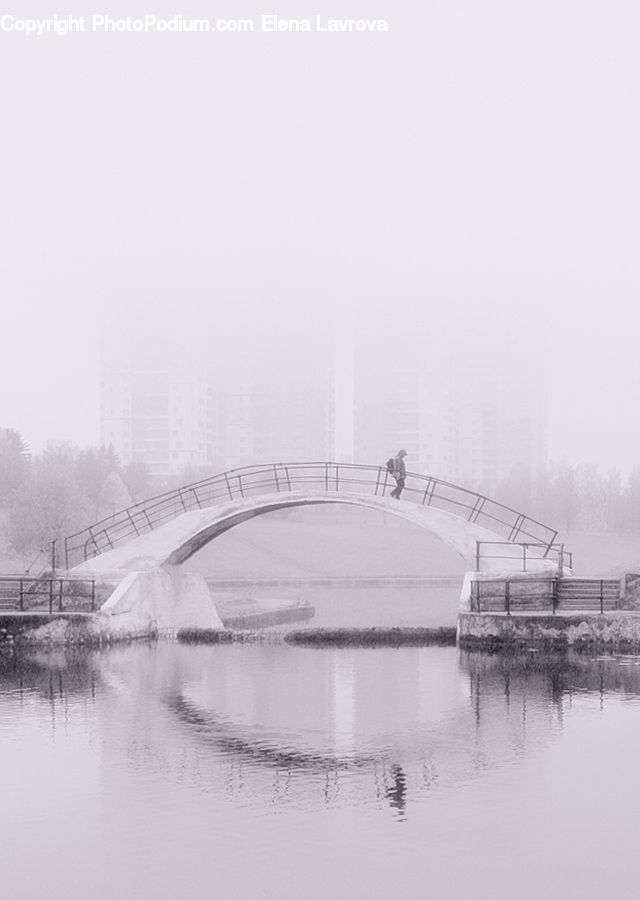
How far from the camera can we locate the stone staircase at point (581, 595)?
31516 millimetres

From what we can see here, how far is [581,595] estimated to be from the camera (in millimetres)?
31750

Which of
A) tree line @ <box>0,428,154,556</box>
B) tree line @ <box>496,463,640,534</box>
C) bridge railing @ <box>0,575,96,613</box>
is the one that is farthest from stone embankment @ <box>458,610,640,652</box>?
tree line @ <box>496,463,640,534</box>

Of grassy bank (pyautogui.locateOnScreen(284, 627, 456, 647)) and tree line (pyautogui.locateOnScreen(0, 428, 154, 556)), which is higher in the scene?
tree line (pyautogui.locateOnScreen(0, 428, 154, 556))

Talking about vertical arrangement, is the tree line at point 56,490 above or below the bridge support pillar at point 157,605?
above

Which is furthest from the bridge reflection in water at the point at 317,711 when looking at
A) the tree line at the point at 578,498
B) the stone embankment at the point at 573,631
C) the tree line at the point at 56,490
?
the tree line at the point at 578,498

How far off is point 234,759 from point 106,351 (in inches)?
7008

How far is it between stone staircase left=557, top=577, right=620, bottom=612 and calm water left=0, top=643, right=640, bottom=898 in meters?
6.15

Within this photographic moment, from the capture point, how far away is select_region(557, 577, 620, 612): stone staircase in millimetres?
31516

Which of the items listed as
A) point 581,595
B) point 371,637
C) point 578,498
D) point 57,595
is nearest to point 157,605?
point 57,595

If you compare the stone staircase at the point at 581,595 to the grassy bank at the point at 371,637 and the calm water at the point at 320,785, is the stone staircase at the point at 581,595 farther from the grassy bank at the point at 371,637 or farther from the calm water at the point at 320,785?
the calm water at the point at 320,785

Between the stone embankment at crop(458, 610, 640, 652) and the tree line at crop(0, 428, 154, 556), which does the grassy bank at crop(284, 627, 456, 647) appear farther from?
the tree line at crop(0, 428, 154, 556)

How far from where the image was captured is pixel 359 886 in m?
11.1

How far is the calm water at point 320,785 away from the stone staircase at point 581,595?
242 inches

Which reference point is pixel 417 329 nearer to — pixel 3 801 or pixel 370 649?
pixel 370 649
